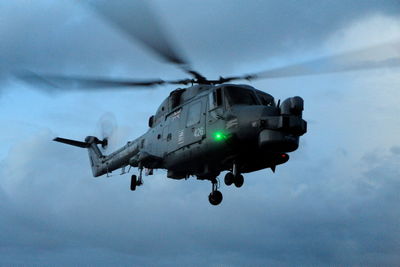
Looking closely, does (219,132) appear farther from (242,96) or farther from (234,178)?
(234,178)

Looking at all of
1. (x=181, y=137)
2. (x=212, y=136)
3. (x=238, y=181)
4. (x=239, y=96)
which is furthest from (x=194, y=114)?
(x=238, y=181)

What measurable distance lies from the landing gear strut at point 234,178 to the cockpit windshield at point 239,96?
222 centimetres

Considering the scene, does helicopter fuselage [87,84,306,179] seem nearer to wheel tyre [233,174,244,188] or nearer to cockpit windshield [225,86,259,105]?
cockpit windshield [225,86,259,105]

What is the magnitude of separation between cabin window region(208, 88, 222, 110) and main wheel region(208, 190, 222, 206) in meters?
3.96

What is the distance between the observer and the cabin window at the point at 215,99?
16984 millimetres

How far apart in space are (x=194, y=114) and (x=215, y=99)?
128 cm

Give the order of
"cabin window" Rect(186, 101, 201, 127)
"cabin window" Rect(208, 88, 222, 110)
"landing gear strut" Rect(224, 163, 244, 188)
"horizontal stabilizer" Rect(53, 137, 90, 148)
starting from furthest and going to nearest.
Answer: "horizontal stabilizer" Rect(53, 137, 90, 148)
"cabin window" Rect(186, 101, 201, 127)
"cabin window" Rect(208, 88, 222, 110)
"landing gear strut" Rect(224, 163, 244, 188)

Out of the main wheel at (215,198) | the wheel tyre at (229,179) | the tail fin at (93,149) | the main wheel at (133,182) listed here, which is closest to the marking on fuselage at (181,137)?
the wheel tyre at (229,179)

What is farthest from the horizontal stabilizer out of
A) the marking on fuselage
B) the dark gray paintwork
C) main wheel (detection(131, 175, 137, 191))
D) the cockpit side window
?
the cockpit side window

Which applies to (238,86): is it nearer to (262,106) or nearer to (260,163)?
(262,106)

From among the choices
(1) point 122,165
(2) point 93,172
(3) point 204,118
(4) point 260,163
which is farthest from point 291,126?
(2) point 93,172

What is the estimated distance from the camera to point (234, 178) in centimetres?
1666

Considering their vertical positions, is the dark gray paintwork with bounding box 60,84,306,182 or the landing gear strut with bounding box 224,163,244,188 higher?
the dark gray paintwork with bounding box 60,84,306,182

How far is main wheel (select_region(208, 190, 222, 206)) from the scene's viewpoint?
1928cm
